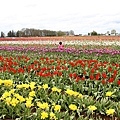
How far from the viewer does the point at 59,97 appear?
670 cm

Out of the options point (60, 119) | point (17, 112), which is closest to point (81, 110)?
point (60, 119)

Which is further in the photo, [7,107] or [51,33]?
[51,33]

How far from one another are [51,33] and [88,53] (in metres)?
54.3

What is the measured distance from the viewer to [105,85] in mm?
7930

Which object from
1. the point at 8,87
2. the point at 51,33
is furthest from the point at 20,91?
the point at 51,33

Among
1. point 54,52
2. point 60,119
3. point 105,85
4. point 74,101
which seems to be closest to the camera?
point 60,119

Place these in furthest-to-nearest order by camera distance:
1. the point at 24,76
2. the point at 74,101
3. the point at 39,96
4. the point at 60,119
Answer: the point at 24,76 → the point at 39,96 → the point at 74,101 → the point at 60,119

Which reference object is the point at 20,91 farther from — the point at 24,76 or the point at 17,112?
the point at 24,76

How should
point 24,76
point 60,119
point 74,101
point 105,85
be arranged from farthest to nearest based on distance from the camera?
point 24,76
point 105,85
point 74,101
point 60,119

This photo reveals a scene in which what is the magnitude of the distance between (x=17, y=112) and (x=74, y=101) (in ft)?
4.39

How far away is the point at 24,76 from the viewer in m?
9.36

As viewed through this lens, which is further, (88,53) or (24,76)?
(88,53)

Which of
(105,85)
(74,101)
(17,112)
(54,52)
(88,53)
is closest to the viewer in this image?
(17,112)

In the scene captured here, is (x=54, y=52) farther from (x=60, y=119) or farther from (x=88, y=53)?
(x=60, y=119)
